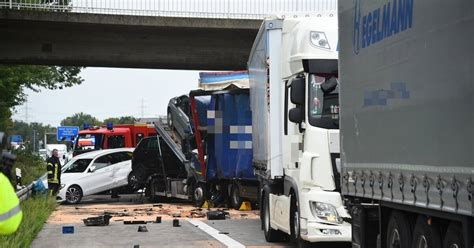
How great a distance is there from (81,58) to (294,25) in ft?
62.0

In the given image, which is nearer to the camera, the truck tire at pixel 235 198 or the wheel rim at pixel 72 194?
the truck tire at pixel 235 198

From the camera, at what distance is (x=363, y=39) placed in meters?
8.70

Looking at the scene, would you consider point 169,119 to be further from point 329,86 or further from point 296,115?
point 329,86

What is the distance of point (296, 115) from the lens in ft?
38.7

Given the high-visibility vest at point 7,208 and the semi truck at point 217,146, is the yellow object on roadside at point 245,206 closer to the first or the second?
the semi truck at point 217,146

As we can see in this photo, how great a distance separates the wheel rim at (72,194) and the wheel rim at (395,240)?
1912 centimetres

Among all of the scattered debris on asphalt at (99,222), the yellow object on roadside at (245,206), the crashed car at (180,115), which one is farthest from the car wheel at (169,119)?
the scattered debris on asphalt at (99,222)

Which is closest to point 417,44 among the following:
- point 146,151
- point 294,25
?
point 294,25

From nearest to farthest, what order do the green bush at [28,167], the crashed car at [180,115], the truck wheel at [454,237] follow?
the truck wheel at [454,237]
the crashed car at [180,115]
the green bush at [28,167]

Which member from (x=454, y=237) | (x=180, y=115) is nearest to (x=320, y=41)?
(x=454, y=237)

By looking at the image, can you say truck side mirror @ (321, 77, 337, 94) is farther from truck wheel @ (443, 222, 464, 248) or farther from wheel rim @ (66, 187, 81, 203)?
wheel rim @ (66, 187, 81, 203)

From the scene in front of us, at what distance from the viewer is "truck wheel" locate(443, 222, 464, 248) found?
6.68 meters

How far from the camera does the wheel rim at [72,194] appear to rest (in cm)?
2631

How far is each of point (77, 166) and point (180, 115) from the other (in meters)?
4.64
